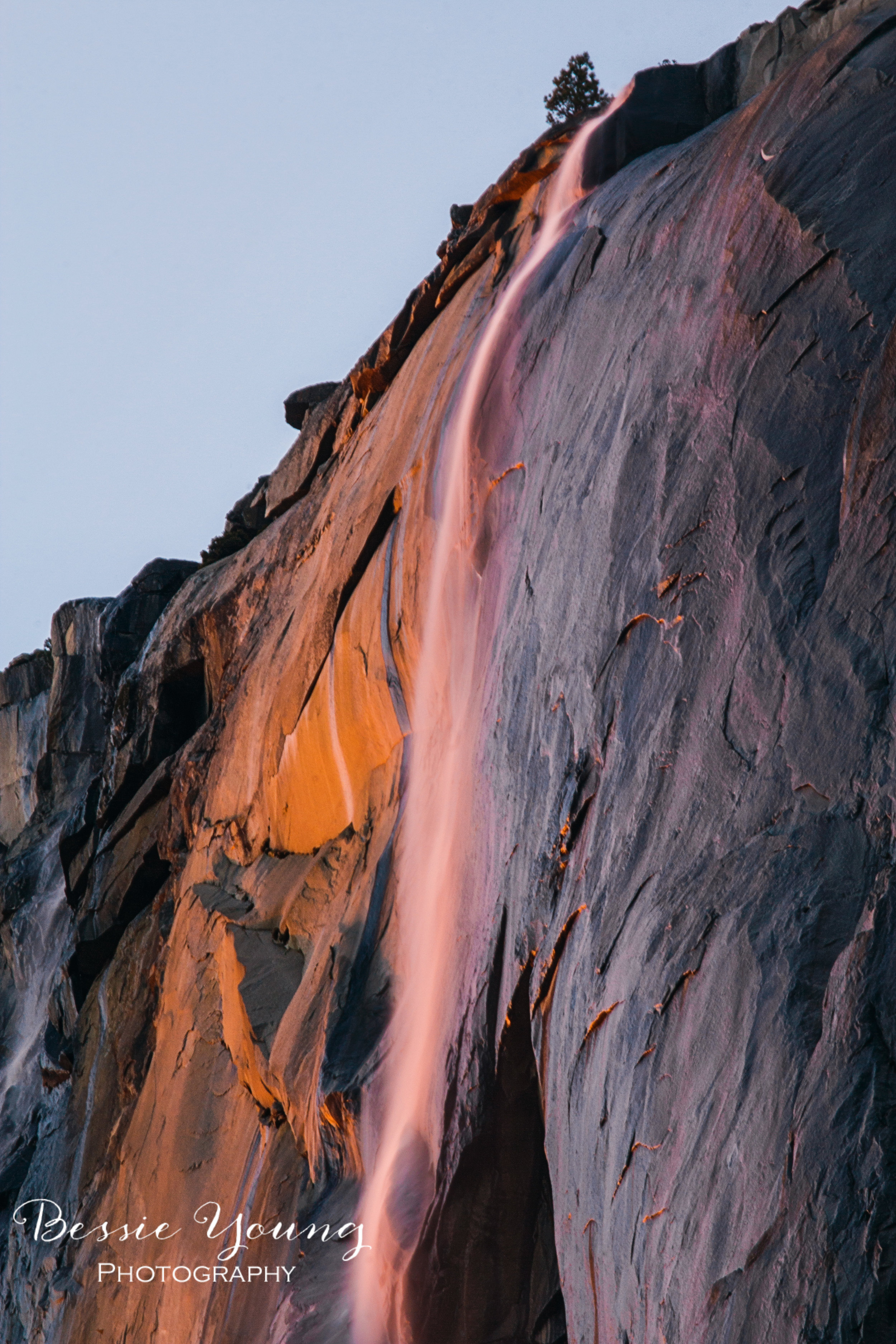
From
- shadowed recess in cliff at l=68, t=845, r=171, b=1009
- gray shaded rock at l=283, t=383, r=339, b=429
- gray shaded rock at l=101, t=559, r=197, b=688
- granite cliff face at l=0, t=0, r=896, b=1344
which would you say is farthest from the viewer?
gray shaded rock at l=101, t=559, r=197, b=688

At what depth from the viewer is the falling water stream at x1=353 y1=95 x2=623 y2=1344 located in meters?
7.67

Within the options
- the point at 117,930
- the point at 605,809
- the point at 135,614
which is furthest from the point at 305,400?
the point at 605,809

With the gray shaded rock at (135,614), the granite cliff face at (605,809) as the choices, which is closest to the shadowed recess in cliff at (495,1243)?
the granite cliff face at (605,809)

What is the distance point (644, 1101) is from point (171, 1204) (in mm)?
8343

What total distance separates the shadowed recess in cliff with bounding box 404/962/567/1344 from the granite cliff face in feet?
0.08

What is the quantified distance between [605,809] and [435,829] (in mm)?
2808

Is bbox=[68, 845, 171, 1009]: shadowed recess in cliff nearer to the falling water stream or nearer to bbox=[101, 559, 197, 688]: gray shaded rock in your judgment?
bbox=[101, 559, 197, 688]: gray shaded rock

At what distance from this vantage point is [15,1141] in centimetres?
1769

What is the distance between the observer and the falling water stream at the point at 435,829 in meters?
7.67

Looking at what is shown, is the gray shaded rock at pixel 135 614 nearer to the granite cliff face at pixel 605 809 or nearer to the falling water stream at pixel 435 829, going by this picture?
the granite cliff face at pixel 605 809

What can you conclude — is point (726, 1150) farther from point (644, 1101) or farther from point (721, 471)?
point (721, 471)

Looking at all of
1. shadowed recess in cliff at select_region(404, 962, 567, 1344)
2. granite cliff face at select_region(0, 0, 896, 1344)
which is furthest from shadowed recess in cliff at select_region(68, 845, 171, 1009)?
shadowed recess in cliff at select_region(404, 962, 567, 1344)

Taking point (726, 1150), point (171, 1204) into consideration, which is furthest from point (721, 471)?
point (171, 1204)

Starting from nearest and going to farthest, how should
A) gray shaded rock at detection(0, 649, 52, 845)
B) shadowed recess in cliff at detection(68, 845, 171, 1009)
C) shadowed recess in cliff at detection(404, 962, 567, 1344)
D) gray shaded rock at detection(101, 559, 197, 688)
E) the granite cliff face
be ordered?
the granite cliff face < shadowed recess in cliff at detection(404, 962, 567, 1344) < shadowed recess in cliff at detection(68, 845, 171, 1009) < gray shaded rock at detection(101, 559, 197, 688) < gray shaded rock at detection(0, 649, 52, 845)
